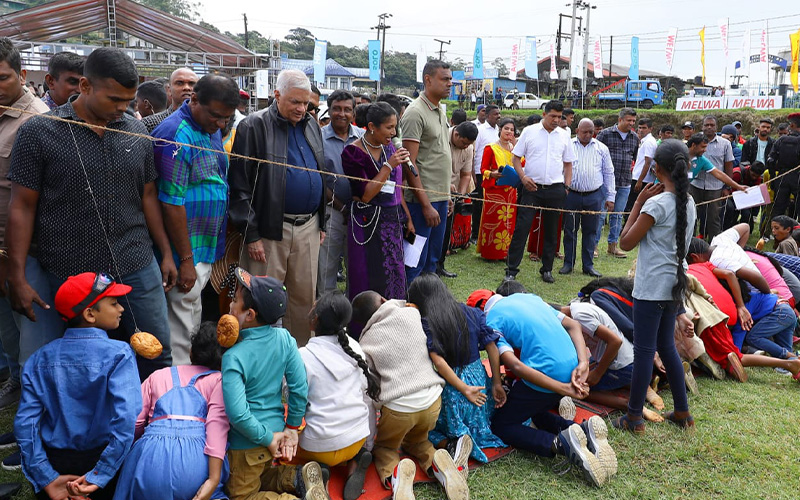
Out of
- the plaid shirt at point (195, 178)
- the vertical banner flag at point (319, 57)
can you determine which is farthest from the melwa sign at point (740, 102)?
the plaid shirt at point (195, 178)

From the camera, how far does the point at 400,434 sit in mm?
3027

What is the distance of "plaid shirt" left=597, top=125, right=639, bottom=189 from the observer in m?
8.35

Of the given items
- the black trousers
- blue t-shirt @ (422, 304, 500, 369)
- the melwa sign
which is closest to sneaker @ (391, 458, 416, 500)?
blue t-shirt @ (422, 304, 500, 369)

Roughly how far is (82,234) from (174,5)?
6517 centimetres

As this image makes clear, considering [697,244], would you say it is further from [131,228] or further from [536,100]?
[536,100]

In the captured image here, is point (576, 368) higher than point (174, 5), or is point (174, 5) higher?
point (174, 5)

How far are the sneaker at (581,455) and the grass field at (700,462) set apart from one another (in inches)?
2.7

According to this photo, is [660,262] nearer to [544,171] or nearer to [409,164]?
[409,164]

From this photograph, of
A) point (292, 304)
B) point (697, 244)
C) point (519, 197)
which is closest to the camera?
point (292, 304)

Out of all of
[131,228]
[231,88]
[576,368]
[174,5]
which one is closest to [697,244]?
[576,368]

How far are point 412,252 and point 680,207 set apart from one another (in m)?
2.09

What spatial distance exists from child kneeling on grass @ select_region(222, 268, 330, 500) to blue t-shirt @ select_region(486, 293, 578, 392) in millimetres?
1257

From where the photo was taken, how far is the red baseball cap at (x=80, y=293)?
7.66ft

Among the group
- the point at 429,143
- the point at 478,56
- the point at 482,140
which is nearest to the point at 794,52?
the point at 478,56
